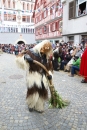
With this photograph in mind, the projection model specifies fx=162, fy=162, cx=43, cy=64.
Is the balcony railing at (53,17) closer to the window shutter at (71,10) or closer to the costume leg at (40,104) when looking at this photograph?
the window shutter at (71,10)

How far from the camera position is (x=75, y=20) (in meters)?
14.9

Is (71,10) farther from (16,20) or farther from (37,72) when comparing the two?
(16,20)

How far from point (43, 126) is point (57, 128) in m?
0.30

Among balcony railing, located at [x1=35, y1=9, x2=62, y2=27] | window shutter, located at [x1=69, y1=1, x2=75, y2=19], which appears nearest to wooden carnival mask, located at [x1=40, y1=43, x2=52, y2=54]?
window shutter, located at [x1=69, y1=1, x2=75, y2=19]

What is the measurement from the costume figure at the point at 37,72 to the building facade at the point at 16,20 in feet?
106

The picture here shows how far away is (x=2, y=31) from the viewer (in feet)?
115

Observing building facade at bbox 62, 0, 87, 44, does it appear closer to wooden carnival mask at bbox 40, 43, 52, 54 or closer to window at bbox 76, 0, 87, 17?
window at bbox 76, 0, 87, 17

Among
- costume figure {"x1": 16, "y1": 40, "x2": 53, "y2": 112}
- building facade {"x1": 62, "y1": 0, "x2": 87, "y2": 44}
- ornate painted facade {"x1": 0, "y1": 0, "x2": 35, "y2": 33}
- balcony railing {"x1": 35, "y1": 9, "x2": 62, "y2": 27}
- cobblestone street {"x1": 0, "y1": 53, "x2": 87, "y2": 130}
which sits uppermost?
ornate painted facade {"x1": 0, "y1": 0, "x2": 35, "y2": 33}

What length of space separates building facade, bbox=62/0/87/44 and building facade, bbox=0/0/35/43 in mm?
21040

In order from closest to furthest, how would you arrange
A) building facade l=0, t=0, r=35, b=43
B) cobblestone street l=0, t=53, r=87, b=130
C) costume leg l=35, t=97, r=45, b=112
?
cobblestone street l=0, t=53, r=87, b=130, costume leg l=35, t=97, r=45, b=112, building facade l=0, t=0, r=35, b=43

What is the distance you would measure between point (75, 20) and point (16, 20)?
24109 millimetres

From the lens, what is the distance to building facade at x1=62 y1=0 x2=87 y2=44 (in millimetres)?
13906

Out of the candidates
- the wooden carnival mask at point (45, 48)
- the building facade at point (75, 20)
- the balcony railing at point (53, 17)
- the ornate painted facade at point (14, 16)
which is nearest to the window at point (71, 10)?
the building facade at point (75, 20)

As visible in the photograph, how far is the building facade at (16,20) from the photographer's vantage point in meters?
35.2
